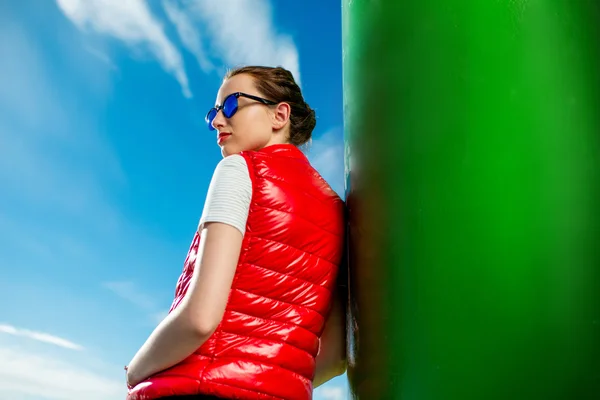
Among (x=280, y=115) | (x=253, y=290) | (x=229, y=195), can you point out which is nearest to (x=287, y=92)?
(x=280, y=115)

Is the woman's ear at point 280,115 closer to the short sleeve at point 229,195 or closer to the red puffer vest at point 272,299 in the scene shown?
the red puffer vest at point 272,299

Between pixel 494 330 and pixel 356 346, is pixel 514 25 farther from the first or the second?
pixel 356 346

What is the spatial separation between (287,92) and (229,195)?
0.62m

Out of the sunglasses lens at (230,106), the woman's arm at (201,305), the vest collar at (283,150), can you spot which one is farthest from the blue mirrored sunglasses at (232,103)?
the woman's arm at (201,305)

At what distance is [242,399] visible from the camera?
4.55 ft

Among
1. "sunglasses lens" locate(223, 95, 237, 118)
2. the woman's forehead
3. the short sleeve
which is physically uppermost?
the woman's forehead

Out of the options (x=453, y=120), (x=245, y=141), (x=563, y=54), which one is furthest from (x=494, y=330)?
(x=245, y=141)

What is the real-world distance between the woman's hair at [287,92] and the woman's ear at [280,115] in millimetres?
20

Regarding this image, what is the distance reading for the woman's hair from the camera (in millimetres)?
1940

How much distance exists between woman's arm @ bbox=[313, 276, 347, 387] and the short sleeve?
0.47 meters

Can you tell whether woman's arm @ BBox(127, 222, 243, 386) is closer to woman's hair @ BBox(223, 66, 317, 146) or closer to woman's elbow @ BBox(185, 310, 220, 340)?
woman's elbow @ BBox(185, 310, 220, 340)

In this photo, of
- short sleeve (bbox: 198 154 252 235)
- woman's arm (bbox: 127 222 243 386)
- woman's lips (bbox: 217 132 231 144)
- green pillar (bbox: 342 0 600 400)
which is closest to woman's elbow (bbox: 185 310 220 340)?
woman's arm (bbox: 127 222 243 386)

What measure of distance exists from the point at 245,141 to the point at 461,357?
89 cm

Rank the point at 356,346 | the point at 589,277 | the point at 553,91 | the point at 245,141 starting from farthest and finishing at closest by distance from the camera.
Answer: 1. the point at 245,141
2. the point at 356,346
3. the point at 553,91
4. the point at 589,277
